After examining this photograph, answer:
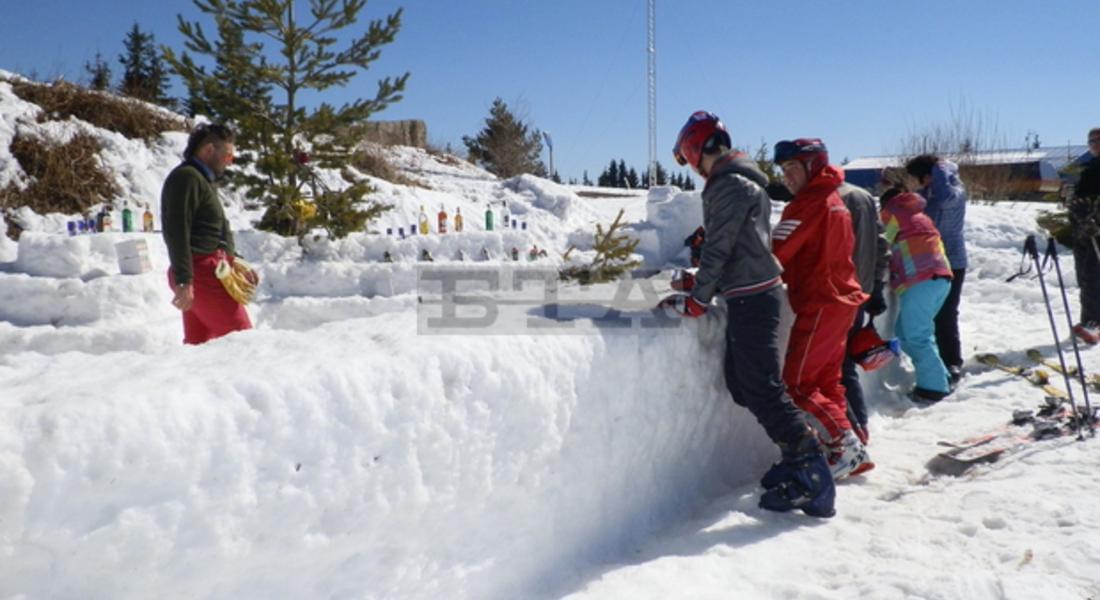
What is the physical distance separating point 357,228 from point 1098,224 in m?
8.07

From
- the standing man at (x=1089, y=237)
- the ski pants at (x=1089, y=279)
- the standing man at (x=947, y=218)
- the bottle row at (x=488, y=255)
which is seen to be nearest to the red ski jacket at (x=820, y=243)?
the standing man at (x=947, y=218)

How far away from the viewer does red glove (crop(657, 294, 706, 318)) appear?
120 inches

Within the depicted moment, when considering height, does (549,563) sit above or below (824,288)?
below

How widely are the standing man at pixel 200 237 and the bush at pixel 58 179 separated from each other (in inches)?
287

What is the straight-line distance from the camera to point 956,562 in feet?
8.28

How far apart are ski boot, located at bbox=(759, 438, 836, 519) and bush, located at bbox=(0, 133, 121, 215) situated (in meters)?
9.89

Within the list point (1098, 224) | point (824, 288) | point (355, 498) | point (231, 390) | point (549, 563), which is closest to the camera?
point (231, 390)

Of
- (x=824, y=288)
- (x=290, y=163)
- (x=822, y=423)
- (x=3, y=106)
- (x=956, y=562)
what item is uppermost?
(x=3, y=106)

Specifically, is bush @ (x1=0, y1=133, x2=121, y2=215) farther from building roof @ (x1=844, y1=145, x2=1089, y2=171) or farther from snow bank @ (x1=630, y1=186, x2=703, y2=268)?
building roof @ (x1=844, y1=145, x2=1089, y2=171)

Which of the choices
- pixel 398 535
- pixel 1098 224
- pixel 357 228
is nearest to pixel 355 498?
pixel 398 535

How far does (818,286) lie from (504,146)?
26.1 metres

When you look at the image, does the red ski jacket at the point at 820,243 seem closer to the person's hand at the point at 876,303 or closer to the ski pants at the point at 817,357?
the ski pants at the point at 817,357

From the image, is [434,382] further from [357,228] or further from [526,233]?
[526,233]

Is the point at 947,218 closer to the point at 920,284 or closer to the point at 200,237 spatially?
the point at 920,284
